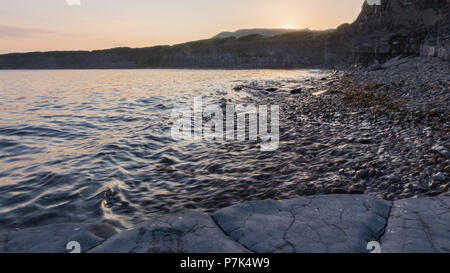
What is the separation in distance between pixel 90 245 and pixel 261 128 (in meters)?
7.15

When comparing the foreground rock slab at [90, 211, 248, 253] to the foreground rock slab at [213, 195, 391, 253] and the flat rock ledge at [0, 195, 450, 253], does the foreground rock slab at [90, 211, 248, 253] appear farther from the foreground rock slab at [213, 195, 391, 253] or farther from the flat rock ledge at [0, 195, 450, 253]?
the foreground rock slab at [213, 195, 391, 253]

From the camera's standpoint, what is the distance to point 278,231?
10.3ft

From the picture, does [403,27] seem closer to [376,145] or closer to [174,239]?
[376,145]

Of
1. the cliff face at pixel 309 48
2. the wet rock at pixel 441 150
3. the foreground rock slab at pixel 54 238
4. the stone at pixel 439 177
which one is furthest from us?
the cliff face at pixel 309 48

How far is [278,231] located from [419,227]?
5.15 feet

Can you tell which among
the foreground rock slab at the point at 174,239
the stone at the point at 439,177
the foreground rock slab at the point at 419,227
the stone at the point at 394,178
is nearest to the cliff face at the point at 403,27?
the stone at the point at 439,177

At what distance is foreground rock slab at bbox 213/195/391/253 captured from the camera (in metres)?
2.88

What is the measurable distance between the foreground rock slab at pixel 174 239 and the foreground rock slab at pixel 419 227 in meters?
1.63

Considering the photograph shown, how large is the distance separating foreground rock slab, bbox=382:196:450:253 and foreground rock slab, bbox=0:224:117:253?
323 cm

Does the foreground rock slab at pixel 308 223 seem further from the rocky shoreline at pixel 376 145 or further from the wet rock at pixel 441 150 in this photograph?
the wet rock at pixel 441 150

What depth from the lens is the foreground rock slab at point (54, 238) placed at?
3.04 meters

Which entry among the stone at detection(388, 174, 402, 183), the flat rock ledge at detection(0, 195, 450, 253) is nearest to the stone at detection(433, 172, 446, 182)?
the stone at detection(388, 174, 402, 183)

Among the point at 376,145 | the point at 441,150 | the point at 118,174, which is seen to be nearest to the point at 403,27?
the point at 376,145

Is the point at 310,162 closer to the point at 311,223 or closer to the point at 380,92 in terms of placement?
the point at 311,223
